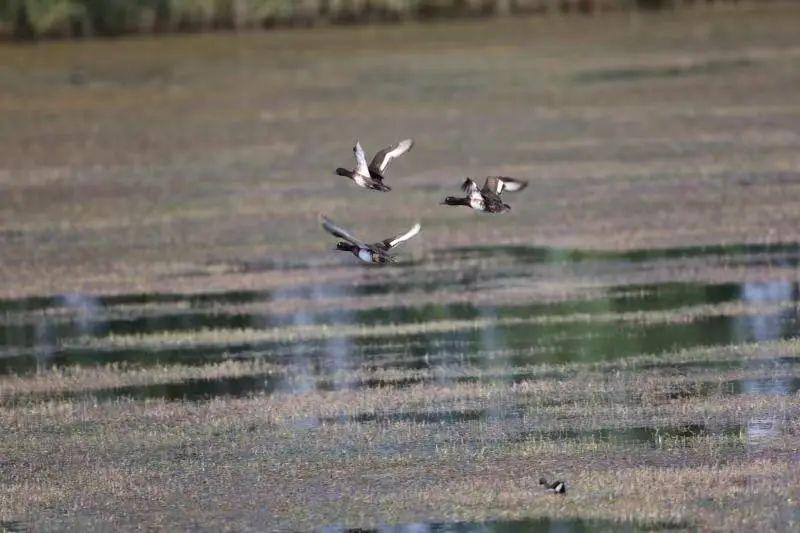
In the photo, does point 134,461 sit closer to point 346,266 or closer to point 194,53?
point 346,266

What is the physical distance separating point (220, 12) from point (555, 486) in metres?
37.8

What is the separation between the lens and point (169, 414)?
Result: 11.6 m

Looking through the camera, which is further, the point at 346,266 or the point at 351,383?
the point at 346,266

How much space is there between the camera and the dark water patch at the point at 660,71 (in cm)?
3011

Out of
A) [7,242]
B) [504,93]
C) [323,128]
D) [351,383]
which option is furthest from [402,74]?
[351,383]

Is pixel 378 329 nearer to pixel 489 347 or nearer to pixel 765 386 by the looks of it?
pixel 489 347

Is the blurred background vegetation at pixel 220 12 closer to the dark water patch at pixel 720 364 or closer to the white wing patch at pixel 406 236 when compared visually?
the dark water patch at pixel 720 364

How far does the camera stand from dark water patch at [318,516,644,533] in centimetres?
880

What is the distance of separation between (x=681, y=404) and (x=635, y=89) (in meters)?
18.0

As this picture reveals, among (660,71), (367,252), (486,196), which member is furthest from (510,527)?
(660,71)

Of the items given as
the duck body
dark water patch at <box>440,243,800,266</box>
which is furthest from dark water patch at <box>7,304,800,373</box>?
dark water patch at <box>440,243,800,266</box>

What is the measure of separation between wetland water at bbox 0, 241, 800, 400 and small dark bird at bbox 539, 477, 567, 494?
7.51 feet

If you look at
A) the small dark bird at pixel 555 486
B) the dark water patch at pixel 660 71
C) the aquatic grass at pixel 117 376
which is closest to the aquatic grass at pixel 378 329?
the aquatic grass at pixel 117 376

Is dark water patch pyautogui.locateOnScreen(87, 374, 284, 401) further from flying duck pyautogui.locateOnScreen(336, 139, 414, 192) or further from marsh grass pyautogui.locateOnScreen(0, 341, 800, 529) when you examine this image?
flying duck pyautogui.locateOnScreen(336, 139, 414, 192)
